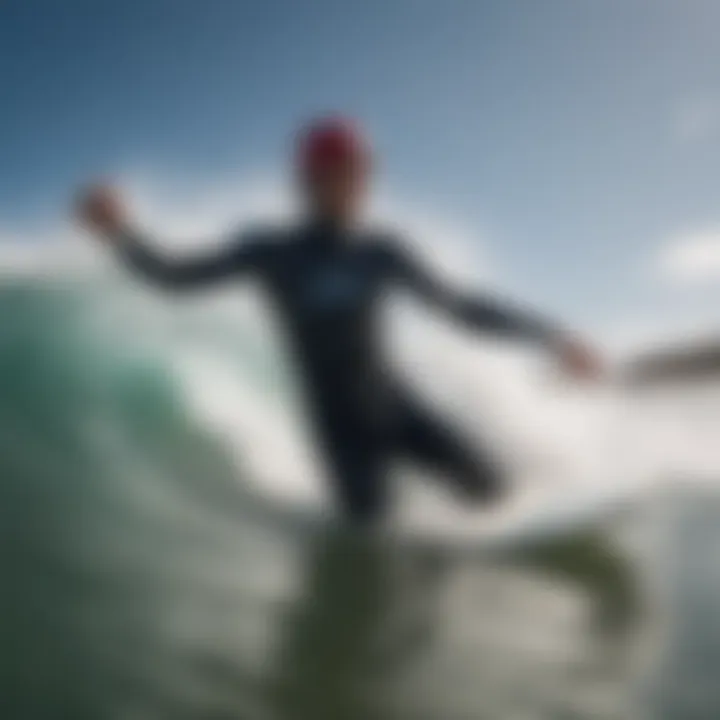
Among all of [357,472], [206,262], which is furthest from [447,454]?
[206,262]

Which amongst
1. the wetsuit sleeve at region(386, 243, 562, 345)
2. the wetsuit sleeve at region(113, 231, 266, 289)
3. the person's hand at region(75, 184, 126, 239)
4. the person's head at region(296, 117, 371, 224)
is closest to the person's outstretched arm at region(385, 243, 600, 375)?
the wetsuit sleeve at region(386, 243, 562, 345)

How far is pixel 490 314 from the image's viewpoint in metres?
1.88

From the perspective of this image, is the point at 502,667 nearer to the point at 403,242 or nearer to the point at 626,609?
the point at 626,609

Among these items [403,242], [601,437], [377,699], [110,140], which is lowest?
[377,699]

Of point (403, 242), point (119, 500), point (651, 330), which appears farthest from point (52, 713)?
point (651, 330)

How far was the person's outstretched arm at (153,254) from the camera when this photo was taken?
1.93 metres

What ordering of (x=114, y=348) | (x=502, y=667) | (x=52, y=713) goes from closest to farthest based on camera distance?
(x=52, y=713)
(x=502, y=667)
(x=114, y=348)

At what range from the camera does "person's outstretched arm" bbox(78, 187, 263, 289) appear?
193cm

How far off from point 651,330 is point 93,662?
1.12 meters

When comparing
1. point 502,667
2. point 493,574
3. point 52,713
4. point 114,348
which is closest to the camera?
point 52,713

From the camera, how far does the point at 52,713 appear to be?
175cm

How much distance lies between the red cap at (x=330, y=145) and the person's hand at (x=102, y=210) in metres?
0.34

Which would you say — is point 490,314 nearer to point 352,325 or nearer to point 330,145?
point 352,325

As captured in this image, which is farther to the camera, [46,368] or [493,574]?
[46,368]
